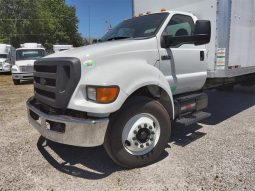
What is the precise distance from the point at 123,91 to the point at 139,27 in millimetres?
1732

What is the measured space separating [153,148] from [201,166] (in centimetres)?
73

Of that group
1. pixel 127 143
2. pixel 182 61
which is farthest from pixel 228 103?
pixel 127 143

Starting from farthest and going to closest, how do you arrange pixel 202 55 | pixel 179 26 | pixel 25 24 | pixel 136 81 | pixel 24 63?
pixel 25 24 < pixel 24 63 < pixel 202 55 < pixel 179 26 < pixel 136 81

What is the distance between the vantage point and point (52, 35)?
53656 mm

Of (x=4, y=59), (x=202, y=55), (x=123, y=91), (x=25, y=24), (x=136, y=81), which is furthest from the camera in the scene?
(x=25, y=24)

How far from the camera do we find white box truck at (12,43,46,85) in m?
14.8

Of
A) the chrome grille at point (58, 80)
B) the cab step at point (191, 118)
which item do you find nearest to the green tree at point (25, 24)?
the chrome grille at point (58, 80)

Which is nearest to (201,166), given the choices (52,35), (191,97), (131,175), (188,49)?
(131,175)

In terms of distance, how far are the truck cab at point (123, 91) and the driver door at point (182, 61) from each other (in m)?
0.02

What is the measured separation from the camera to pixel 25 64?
48.9 feet

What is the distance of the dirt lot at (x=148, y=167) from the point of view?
3.58 meters

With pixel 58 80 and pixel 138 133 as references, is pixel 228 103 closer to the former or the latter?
pixel 138 133

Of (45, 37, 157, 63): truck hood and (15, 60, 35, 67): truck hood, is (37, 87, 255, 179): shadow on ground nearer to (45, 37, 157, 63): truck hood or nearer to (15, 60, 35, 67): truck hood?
(45, 37, 157, 63): truck hood

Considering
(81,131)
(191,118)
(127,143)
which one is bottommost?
(127,143)
